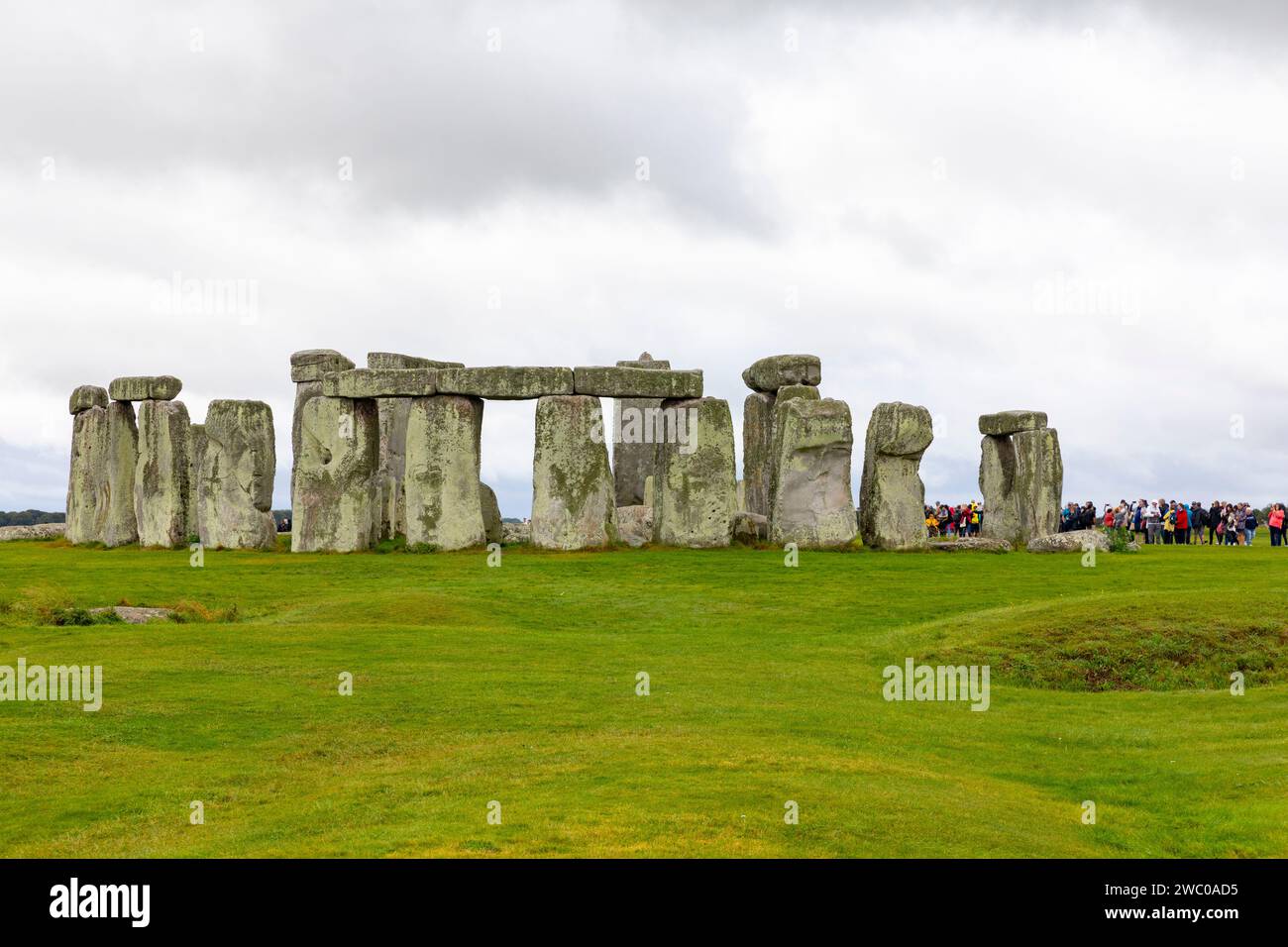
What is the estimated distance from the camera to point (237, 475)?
34500 mm

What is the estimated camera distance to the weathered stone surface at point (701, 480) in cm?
3259

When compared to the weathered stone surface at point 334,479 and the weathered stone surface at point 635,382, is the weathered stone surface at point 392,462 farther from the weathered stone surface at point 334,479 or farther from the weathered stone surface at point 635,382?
the weathered stone surface at point 635,382

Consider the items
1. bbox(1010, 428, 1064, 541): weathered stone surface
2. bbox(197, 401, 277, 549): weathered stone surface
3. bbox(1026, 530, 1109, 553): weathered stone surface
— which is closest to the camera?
bbox(197, 401, 277, 549): weathered stone surface

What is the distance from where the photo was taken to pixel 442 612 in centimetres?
2316

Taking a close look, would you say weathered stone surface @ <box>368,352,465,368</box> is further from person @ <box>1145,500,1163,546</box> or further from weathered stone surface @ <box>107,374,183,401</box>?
person @ <box>1145,500,1163,546</box>

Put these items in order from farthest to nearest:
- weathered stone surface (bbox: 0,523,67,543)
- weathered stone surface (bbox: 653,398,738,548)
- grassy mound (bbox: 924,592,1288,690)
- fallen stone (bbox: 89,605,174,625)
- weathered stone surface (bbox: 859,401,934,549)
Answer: weathered stone surface (bbox: 0,523,67,543) < weathered stone surface (bbox: 859,401,934,549) < weathered stone surface (bbox: 653,398,738,548) < fallen stone (bbox: 89,605,174,625) < grassy mound (bbox: 924,592,1288,690)

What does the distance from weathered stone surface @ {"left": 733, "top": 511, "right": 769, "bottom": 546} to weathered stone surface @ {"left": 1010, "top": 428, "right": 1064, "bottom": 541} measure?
7.95 metres

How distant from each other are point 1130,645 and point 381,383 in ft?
62.6

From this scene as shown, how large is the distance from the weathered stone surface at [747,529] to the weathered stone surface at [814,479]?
596mm

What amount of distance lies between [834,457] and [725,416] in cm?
264

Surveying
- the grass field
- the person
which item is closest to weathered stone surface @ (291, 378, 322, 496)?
the grass field

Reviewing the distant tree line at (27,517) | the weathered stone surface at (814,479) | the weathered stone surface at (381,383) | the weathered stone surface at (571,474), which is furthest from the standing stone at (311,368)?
the distant tree line at (27,517)

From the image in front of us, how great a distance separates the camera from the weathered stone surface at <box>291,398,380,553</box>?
33.8 m

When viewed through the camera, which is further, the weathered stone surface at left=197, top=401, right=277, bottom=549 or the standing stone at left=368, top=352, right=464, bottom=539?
the standing stone at left=368, top=352, right=464, bottom=539
